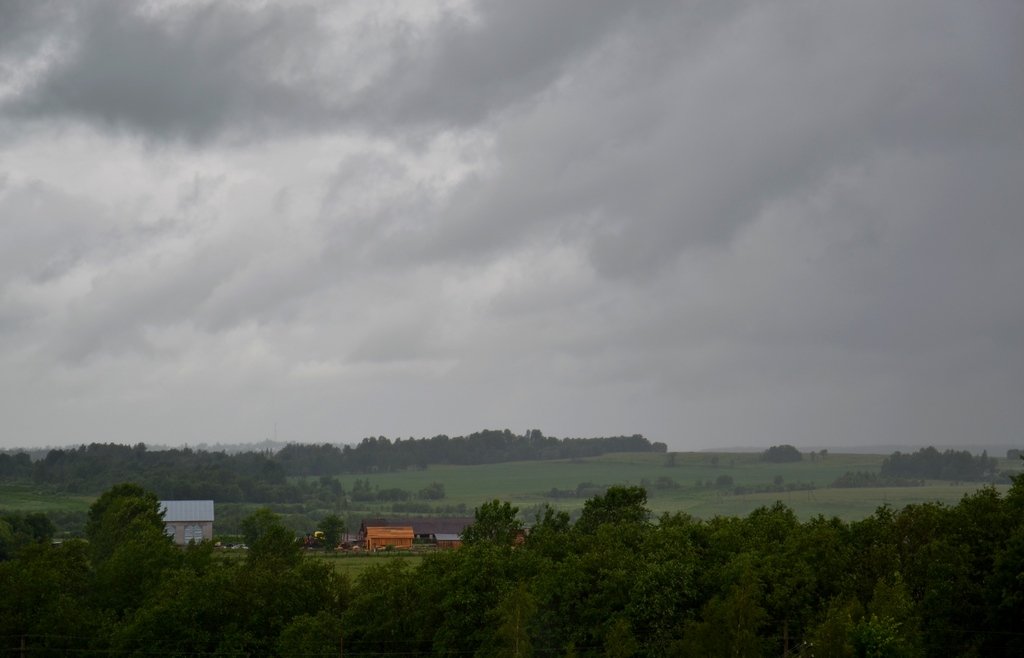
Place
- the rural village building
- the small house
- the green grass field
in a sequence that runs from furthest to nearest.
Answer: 1. the rural village building
2. the small house
3. the green grass field

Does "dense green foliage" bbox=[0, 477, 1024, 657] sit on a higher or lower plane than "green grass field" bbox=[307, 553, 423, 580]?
higher

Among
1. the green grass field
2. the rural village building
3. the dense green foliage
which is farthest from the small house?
the dense green foliage

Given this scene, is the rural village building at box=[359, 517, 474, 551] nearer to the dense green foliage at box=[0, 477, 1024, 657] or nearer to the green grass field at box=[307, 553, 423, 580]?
the green grass field at box=[307, 553, 423, 580]

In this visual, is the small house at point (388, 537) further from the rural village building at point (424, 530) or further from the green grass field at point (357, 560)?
the green grass field at point (357, 560)

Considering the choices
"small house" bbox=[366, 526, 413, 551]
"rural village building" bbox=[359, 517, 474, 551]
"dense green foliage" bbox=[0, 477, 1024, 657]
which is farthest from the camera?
"rural village building" bbox=[359, 517, 474, 551]

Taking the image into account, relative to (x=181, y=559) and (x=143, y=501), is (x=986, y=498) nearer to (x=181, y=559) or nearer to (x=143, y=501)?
(x=181, y=559)

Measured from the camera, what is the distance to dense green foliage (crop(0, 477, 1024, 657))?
186 feet

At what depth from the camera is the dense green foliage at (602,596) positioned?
56.7m

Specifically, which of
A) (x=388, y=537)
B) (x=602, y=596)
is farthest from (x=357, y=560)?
(x=602, y=596)

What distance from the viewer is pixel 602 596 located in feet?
217

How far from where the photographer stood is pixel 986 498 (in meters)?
64.6

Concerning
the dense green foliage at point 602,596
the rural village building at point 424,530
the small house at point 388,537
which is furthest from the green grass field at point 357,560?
the dense green foliage at point 602,596

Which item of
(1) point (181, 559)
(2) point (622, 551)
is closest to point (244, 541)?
(1) point (181, 559)

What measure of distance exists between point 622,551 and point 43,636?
3605 centimetres
